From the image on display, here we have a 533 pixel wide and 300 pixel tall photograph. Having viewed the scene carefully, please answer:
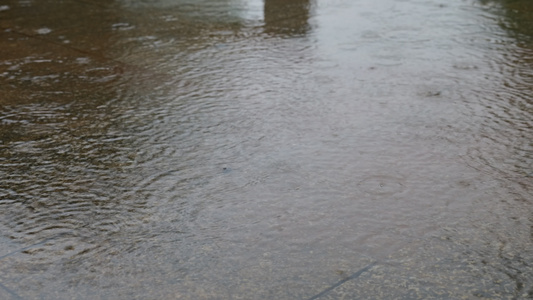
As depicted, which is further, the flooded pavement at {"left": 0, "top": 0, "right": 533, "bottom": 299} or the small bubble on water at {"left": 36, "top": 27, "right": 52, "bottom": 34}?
the small bubble on water at {"left": 36, "top": 27, "right": 52, "bottom": 34}

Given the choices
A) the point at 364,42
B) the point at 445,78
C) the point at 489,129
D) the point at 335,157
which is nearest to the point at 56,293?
the point at 335,157

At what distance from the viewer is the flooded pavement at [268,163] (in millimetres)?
1789

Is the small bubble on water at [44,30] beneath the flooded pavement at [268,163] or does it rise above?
above

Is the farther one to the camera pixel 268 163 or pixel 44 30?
pixel 44 30

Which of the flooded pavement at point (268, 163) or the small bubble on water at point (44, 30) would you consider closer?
the flooded pavement at point (268, 163)

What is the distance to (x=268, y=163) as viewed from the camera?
2.47 m

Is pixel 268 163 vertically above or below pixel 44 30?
below

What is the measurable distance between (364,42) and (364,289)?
8.85 feet

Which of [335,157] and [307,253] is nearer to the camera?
[307,253]

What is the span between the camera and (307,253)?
6.15 feet

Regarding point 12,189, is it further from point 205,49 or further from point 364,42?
point 364,42

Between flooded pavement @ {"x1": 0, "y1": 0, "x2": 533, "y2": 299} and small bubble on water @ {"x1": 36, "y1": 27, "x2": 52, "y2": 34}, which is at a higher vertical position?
small bubble on water @ {"x1": 36, "y1": 27, "x2": 52, "y2": 34}

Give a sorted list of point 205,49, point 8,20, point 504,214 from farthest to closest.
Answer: point 8,20
point 205,49
point 504,214

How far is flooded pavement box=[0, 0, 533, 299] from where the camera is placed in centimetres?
179
